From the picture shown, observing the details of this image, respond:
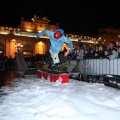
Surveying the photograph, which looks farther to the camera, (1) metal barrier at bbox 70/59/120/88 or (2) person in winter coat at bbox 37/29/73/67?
(2) person in winter coat at bbox 37/29/73/67

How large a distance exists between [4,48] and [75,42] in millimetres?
16684

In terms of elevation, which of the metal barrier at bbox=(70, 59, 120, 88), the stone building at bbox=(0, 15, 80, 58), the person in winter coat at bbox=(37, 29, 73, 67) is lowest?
the metal barrier at bbox=(70, 59, 120, 88)

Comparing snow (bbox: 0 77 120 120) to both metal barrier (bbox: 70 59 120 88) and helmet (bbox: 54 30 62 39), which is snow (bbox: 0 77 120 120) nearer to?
metal barrier (bbox: 70 59 120 88)

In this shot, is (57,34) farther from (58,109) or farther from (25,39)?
(25,39)

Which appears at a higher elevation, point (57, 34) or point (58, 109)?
point (57, 34)

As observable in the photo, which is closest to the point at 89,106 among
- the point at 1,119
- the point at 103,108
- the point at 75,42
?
the point at 103,108

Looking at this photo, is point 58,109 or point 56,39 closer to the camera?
point 58,109

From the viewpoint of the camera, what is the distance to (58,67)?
11789 mm

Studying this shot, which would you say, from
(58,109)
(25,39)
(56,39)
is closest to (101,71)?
(56,39)

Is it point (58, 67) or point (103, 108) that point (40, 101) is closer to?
point (103, 108)

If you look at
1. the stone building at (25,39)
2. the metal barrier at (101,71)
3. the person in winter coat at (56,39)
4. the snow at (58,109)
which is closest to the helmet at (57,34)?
the person in winter coat at (56,39)

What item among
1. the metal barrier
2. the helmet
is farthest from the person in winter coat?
the metal barrier

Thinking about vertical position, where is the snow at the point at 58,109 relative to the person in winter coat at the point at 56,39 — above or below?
below

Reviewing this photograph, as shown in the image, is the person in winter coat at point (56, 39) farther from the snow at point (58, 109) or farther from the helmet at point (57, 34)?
the snow at point (58, 109)
